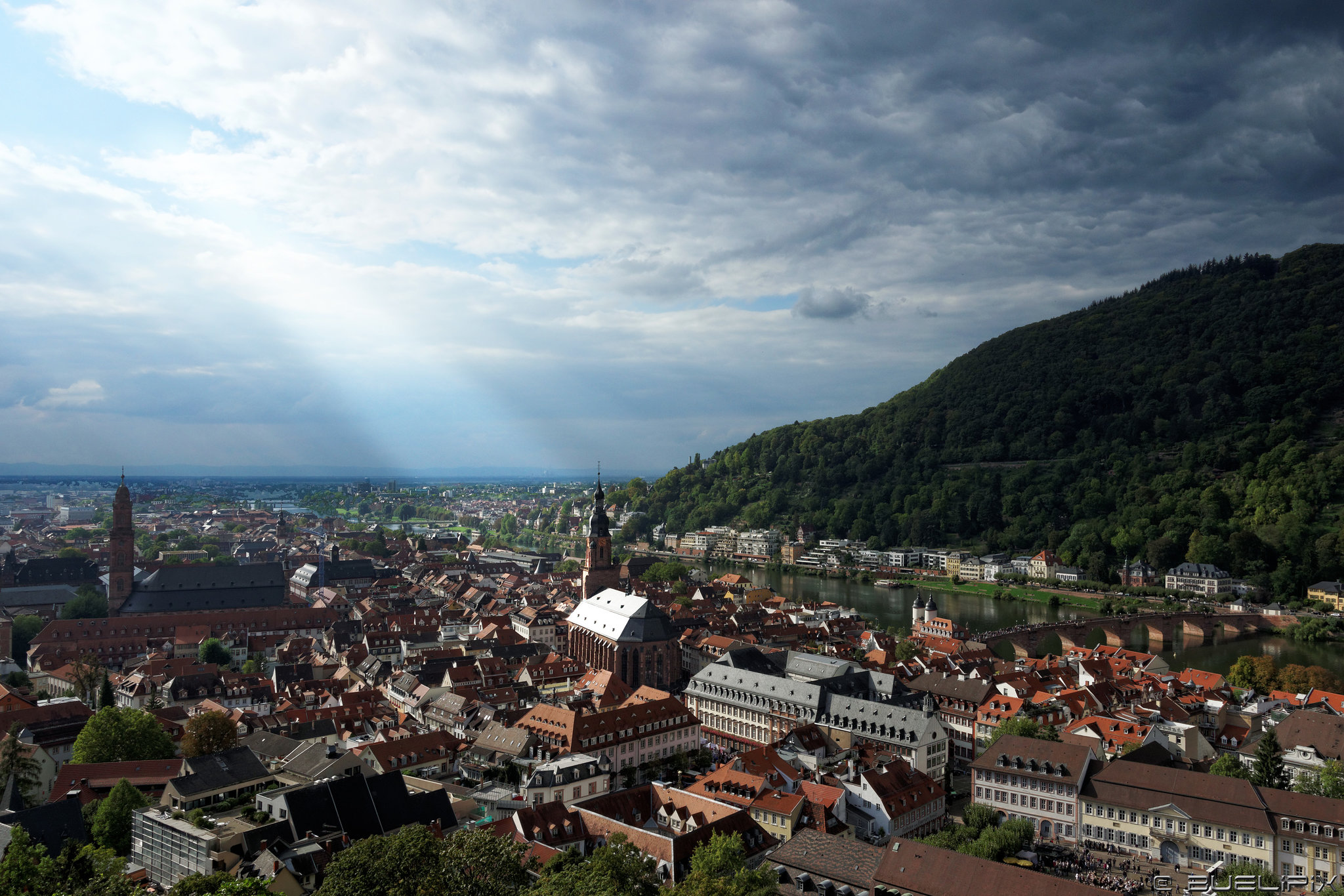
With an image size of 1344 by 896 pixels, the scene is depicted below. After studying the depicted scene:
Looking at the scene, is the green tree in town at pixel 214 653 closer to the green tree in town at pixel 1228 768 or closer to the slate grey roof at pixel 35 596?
the slate grey roof at pixel 35 596

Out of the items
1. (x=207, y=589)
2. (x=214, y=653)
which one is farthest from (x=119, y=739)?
(x=207, y=589)

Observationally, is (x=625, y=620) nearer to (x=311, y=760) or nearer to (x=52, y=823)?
(x=311, y=760)

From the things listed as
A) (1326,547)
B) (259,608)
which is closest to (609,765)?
(259,608)

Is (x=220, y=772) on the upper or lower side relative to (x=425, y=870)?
lower

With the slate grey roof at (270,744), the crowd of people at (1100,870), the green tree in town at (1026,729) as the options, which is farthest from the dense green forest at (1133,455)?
the slate grey roof at (270,744)

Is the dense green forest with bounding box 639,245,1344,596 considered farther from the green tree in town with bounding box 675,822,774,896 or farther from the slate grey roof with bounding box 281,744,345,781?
the slate grey roof with bounding box 281,744,345,781

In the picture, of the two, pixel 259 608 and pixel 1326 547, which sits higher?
pixel 1326 547

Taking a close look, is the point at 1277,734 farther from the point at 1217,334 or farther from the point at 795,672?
the point at 1217,334
